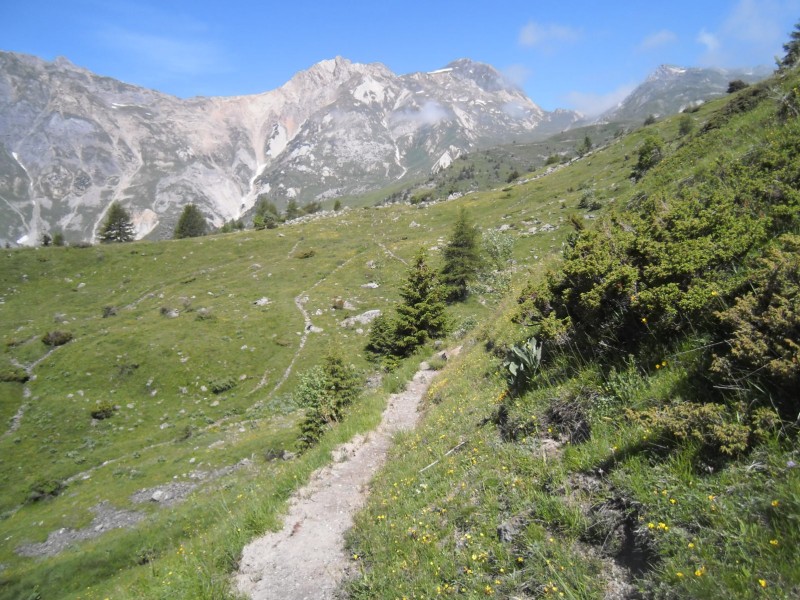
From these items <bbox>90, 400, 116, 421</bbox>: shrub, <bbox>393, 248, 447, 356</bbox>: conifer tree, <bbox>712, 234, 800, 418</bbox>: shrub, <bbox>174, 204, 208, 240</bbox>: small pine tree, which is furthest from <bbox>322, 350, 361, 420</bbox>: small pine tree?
<bbox>174, 204, 208, 240</bbox>: small pine tree

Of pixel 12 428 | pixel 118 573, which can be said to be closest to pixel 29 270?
pixel 12 428

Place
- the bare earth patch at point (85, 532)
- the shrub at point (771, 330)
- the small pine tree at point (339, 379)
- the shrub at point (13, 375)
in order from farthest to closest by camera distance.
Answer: the shrub at point (13, 375) < the bare earth patch at point (85, 532) < the small pine tree at point (339, 379) < the shrub at point (771, 330)

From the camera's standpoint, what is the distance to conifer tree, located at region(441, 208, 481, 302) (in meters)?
46.9

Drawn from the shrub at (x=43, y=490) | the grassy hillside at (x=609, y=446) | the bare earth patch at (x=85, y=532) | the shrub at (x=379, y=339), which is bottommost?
the bare earth patch at (x=85, y=532)

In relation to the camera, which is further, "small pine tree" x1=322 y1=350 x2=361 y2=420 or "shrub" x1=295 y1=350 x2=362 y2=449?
"small pine tree" x1=322 y1=350 x2=361 y2=420

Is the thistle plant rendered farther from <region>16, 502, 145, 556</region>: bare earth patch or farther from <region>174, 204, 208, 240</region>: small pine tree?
<region>174, 204, 208, 240</region>: small pine tree

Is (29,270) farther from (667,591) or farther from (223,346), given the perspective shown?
(667,591)

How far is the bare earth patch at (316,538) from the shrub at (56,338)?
2183 inches

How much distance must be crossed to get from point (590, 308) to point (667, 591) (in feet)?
15.3

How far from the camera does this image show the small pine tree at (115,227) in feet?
348

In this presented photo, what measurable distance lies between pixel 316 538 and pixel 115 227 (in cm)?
12410

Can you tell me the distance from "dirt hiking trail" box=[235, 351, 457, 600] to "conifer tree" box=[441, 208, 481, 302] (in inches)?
1369

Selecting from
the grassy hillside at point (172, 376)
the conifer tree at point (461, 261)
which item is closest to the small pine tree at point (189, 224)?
the grassy hillside at point (172, 376)

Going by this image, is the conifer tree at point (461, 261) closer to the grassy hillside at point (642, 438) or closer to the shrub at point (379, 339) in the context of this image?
the shrub at point (379, 339)
